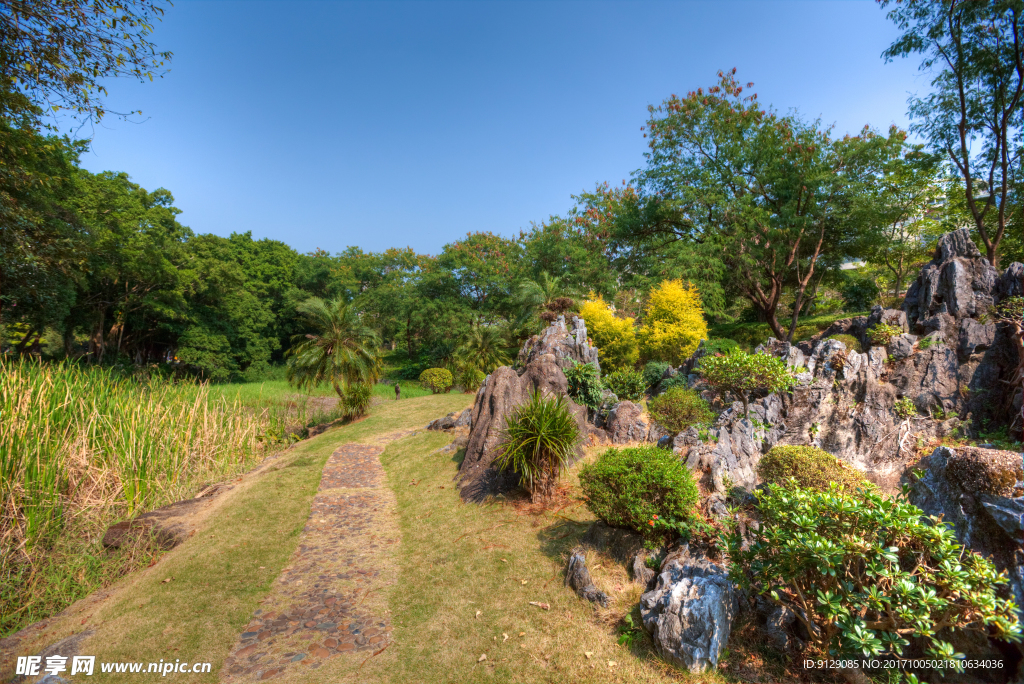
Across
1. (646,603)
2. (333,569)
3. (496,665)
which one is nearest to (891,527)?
(646,603)

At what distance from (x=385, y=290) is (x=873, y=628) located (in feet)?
115

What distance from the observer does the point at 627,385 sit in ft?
Result: 40.8

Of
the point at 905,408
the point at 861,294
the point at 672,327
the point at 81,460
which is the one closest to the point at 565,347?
the point at 672,327

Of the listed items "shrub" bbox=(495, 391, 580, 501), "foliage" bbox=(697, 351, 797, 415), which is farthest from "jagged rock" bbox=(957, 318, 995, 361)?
"shrub" bbox=(495, 391, 580, 501)

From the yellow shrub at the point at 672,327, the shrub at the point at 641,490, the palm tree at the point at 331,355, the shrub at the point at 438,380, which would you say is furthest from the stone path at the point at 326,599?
the shrub at the point at 438,380

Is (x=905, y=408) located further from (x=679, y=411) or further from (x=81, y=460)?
(x=81, y=460)

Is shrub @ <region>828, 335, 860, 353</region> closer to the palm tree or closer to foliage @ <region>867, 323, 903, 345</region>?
foliage @ <region>867, 323, 903, 345</region>

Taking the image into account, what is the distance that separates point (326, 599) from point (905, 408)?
37.2ft

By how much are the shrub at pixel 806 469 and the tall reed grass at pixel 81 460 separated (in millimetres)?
10807

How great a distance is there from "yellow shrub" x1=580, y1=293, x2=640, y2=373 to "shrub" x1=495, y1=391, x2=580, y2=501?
8.47 meters

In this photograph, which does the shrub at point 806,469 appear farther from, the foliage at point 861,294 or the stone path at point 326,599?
the foliage at point 861,294

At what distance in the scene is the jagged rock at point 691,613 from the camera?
13.2 feet

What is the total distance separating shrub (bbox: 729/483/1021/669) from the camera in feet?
10.0

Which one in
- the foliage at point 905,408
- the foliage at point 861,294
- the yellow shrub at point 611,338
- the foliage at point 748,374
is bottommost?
the foliage at point 905,408
